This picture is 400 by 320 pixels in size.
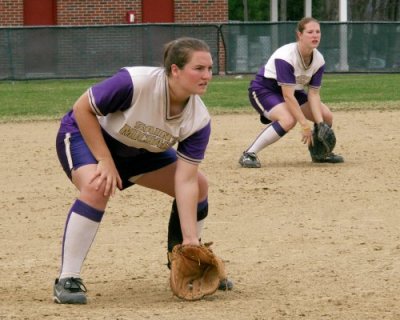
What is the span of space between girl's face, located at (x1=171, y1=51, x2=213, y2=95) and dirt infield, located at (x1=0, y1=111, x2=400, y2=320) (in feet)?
3.65

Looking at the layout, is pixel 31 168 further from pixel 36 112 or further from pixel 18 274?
pixel 36 112

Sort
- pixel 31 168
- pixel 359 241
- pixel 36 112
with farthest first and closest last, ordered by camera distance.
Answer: pixel 36 112, pixel 31 168, pixel 359 241

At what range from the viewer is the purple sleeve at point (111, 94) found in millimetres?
5887

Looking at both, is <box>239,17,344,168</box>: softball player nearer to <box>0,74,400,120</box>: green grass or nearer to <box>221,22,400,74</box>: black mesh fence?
<box>0,74,400,120</box>: green grass

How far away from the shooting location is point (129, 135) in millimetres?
6105

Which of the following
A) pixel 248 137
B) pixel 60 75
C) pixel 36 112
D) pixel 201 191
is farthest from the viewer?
pixel 60 75

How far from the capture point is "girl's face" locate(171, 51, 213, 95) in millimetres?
5840

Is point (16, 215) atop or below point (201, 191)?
below

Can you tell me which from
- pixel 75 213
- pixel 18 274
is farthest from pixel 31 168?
pixel 75 213

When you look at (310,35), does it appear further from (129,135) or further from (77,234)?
(77,234)

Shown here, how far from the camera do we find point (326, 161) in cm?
1170

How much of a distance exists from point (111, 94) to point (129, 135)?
1.01ft

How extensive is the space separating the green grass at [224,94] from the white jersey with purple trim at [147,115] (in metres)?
10.4

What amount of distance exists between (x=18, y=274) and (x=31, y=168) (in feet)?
15.2
